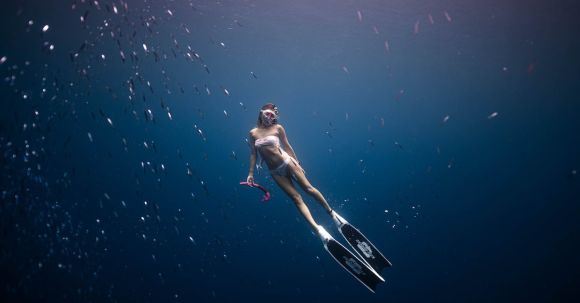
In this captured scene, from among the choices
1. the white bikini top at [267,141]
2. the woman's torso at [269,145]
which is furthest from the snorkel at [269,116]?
the white bikini top at [267,141]

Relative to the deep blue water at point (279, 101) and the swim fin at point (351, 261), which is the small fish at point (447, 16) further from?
the swim fin at point (351, 261)

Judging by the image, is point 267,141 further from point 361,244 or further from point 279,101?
point 279,101

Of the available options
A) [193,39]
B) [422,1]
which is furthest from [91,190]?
[422,1]

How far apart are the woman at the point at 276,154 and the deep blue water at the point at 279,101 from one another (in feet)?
5.42

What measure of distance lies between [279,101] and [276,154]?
33875 millimetres

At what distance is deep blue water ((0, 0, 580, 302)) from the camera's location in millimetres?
15359

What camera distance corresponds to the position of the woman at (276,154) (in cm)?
540

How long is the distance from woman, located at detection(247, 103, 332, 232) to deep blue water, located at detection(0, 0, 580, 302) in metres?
1.65

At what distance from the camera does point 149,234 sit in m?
28.5

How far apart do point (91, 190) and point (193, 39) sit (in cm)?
2335

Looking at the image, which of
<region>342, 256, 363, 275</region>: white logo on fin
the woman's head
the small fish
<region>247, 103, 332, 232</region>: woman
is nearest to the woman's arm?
<region>247, 103, 332, 232</region>: woman

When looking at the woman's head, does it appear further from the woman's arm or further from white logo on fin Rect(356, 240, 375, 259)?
white logo on fin Rect(356, 240, 375, 259)

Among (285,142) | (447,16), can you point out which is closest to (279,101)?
(447,16)

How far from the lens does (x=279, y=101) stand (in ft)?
127
